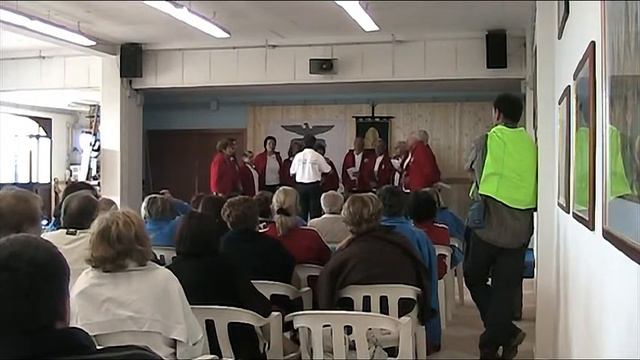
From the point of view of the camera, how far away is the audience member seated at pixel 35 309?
155cm

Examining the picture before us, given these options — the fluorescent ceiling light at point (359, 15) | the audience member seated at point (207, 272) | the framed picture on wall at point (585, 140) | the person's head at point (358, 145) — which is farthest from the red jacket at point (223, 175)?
the framed picture on wall at point (585, 140)

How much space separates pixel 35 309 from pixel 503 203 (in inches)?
141

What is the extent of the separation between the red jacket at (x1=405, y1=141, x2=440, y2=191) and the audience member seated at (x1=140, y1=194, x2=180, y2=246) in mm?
5258

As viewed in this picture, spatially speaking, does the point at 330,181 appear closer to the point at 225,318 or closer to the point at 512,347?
the point at 512,347

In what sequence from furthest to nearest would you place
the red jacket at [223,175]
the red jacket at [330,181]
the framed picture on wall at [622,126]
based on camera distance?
the red jacket at [330,181] < the red jacket at [223,175] < the framed picture on wall at [622,126]

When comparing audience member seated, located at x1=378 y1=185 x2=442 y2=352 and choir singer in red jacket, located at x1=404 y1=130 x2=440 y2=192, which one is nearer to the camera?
audience member seated, located at x1=378 y1=185 x2=442 y2=352

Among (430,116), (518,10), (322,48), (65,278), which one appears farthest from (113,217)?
(430,116)

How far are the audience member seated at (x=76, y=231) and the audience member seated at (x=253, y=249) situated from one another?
0.73 m

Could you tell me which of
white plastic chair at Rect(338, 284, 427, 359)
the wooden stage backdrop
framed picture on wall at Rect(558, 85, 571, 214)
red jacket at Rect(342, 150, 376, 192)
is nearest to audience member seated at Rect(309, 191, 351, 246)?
white plastic chair at Rect(338, 284, 427, 359)

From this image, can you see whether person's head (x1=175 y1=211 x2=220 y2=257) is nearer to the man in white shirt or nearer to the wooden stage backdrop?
the man in white shirt

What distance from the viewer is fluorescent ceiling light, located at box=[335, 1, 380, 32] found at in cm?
772

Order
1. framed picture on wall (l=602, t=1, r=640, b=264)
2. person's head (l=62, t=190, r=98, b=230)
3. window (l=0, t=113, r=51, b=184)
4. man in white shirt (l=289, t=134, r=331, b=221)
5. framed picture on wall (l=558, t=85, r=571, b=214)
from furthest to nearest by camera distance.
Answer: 1. window (l=0, t=113, r=51, b=184)
2. man in white shirt (l=289, t=134, r=331, b=221)
3. person's head (l=62, t=190, r=98, b=230)
4. framed picture on wall (l=558, t=85, r=571, b=214)
5. framed picture on wall (l=602, t=1, r=640, b=264)

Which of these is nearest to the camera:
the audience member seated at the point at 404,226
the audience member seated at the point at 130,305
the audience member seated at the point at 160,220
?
the audience member seated at the point at 130,305

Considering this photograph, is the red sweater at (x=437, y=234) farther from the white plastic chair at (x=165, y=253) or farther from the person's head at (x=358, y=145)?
the person's head at (x=358, y=145)
